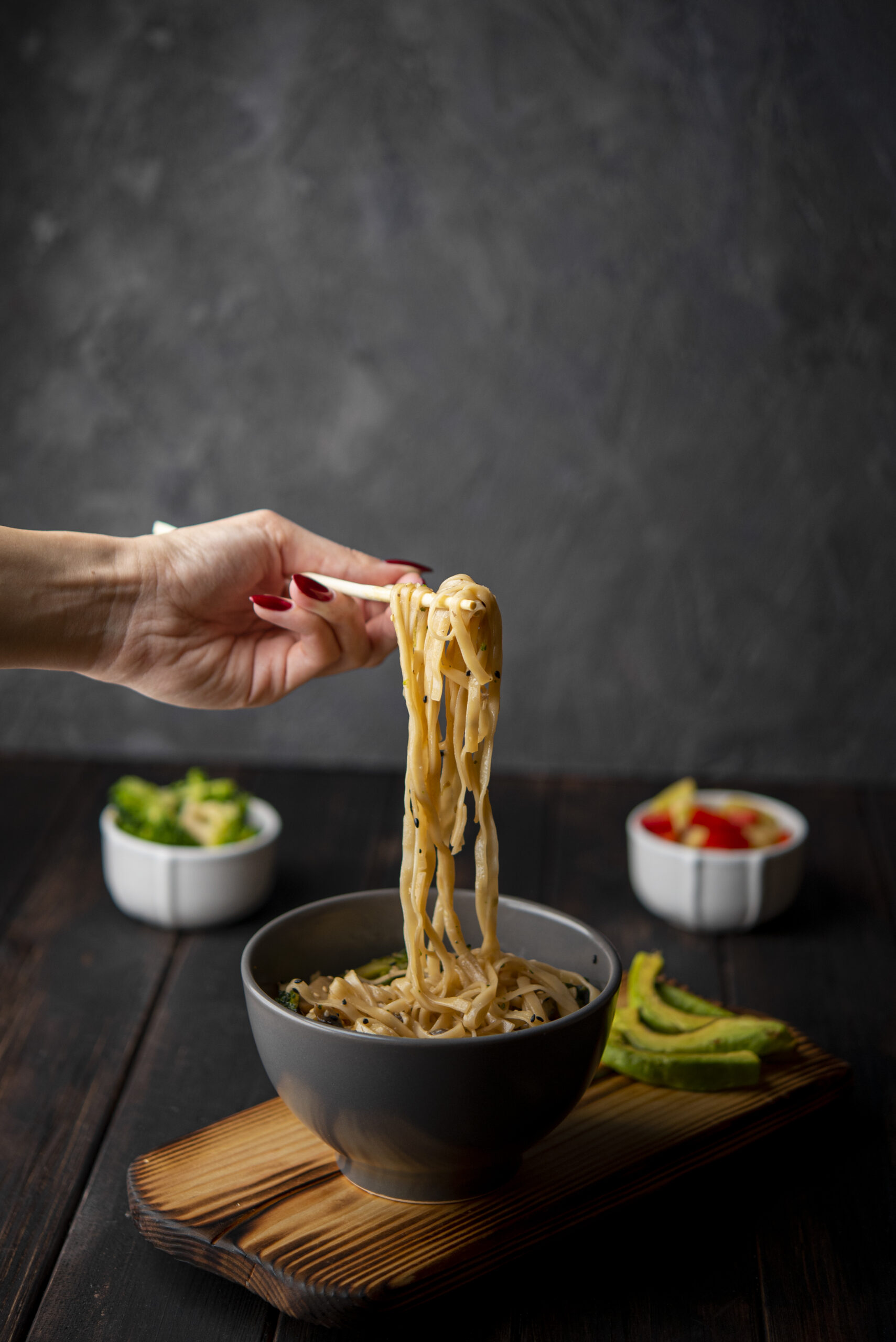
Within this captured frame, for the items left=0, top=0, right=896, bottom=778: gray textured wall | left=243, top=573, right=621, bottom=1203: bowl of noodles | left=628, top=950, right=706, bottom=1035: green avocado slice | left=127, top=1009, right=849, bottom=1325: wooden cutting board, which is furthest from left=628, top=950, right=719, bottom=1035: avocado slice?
left=0, top=0, right=896, bottom=778: gray textured wall

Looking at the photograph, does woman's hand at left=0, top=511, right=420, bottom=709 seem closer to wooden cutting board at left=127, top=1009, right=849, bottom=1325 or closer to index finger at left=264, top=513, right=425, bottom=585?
index finger at left=264, top=513, right=425, bottom=585

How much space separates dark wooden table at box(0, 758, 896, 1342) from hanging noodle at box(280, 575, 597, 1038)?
219 mm

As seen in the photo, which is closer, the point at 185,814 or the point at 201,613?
the point at 201,613

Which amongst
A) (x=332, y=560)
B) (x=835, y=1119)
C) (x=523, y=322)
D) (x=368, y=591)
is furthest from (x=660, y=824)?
(x=523, y=322)

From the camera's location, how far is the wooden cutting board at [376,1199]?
981mm

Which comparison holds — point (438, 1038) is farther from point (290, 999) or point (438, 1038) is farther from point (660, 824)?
point (660, 824)

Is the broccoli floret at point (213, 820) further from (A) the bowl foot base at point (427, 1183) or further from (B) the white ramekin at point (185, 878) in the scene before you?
(A) the bowl foot base at point (427, 1183)

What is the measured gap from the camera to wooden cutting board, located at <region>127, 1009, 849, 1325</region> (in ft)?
3.22

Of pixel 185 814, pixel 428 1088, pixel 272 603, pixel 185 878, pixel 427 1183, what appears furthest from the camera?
pixel 185 814

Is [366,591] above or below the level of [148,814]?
above

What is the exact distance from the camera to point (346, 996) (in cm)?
111

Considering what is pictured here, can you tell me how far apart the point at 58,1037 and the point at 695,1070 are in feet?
2.82

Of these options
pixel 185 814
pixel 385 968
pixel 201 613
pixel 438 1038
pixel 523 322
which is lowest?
pixel 185 814

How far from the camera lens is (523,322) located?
110 inches
